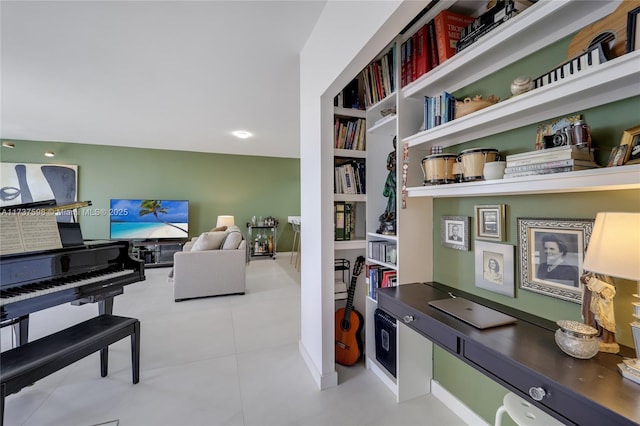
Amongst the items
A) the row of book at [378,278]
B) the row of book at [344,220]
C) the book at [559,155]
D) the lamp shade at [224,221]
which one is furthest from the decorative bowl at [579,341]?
the lamp shade at [224,221]

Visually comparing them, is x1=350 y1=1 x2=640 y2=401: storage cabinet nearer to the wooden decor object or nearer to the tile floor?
the wooden decor object

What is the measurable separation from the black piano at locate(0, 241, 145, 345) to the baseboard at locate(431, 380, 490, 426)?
240 cm

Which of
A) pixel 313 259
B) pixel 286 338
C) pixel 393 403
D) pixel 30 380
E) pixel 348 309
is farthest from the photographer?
pixel 286 338

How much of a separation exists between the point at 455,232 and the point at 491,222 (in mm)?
238

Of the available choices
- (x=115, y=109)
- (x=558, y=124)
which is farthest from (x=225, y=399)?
(x=115, y=109)

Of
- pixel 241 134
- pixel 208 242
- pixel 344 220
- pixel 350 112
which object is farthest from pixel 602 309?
pixel 241 134

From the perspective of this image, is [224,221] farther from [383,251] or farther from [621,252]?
[621,252]

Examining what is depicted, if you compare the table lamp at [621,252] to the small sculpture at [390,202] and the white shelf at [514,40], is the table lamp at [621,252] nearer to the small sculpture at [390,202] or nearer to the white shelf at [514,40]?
the white shelf at [514,40]

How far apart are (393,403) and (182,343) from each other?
6.20 ft

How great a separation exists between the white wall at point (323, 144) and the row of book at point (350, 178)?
234mm

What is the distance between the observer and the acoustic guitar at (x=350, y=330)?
7.02ft

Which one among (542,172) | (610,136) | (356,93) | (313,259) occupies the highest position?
(356,93)

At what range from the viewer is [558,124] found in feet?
3.46

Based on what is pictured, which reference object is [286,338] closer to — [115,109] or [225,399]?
[225,399]
